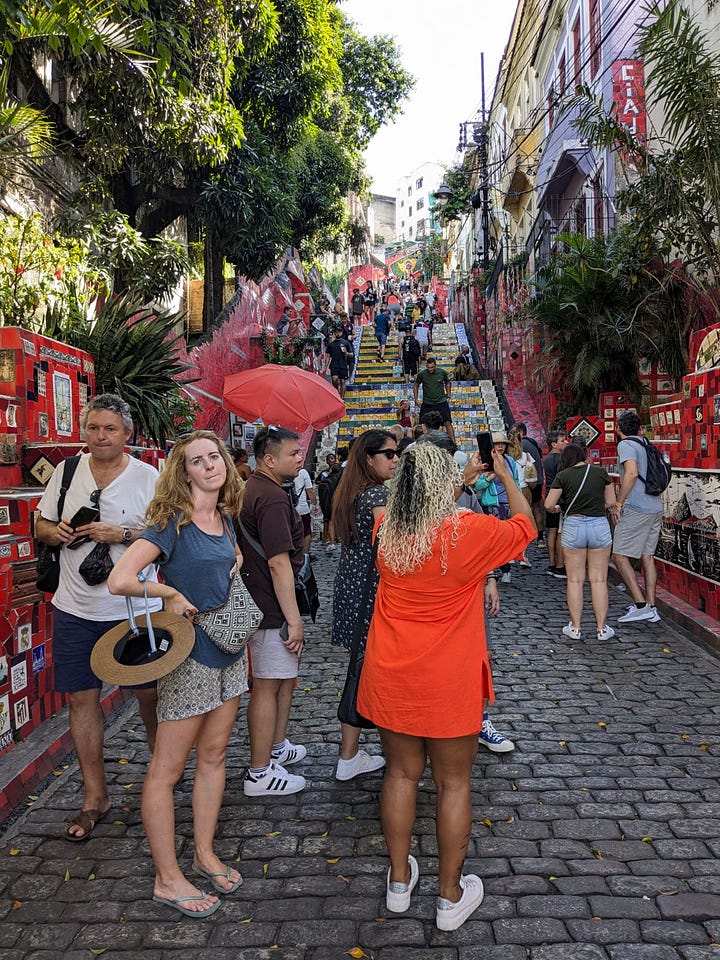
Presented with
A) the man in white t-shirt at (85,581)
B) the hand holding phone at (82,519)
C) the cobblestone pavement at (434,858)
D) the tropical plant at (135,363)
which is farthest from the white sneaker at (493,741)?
the tropical plant at (135,363)

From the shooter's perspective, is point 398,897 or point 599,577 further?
point 599,577

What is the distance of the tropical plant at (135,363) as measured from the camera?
8.48 meters

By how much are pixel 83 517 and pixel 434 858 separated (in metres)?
2.18

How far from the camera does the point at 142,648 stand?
10.3 ft

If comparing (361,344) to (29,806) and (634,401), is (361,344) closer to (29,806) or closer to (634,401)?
(634,401)

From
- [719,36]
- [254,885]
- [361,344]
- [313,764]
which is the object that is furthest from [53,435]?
[361,344]

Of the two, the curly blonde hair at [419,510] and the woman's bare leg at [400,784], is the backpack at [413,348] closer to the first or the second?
the curly blonde hair at [419,510]

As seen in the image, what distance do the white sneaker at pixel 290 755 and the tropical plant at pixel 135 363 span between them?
4.76 metres

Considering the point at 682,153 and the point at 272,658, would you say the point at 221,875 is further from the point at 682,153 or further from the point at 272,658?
the point at 682,153

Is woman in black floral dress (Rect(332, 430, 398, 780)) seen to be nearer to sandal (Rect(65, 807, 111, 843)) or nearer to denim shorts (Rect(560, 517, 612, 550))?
sandal (Rect(65, 807, 111, 843))

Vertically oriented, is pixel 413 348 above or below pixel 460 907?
above

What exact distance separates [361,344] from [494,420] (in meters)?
10.2

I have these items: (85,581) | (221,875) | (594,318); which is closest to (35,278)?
(85,581)

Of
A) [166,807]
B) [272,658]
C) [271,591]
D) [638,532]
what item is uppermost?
[271,591]
